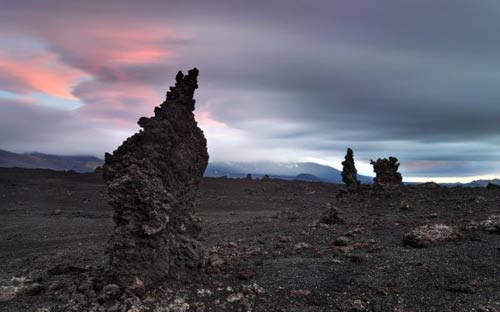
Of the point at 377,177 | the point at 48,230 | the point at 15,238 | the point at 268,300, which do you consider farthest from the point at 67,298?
the point at 377,177

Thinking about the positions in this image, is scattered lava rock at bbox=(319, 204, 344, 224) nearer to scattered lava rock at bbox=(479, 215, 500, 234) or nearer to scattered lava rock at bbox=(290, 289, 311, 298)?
scattered lava rock at bbox=(479, 215, 500, 234)

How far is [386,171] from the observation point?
3516 cm

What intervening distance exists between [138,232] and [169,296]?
167 cm

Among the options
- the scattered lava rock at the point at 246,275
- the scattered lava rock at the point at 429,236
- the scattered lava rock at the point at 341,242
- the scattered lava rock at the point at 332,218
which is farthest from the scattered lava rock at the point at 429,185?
the scattered lava rock at the point at 246,275

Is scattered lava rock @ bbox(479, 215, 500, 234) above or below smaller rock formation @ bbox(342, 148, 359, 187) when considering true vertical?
below

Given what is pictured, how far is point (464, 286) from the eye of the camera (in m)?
9.67

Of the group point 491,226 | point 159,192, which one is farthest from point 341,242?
point 159,192

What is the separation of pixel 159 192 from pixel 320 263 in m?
4.95

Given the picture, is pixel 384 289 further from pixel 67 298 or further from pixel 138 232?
pixel 67 298

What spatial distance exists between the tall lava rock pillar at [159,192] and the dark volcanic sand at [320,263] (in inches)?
28.7

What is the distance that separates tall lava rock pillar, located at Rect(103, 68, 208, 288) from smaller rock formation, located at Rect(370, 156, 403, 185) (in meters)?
25.4

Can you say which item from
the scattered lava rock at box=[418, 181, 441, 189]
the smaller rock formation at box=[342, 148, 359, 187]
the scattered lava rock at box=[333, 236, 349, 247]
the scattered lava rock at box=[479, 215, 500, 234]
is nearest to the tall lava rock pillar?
the scattered lava rock at box=[333, 236, 349, 247]

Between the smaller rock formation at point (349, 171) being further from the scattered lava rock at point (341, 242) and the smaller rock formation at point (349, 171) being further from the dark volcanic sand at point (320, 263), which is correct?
the scattered lava rock at point (341, 242)

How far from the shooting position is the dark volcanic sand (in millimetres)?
9445
